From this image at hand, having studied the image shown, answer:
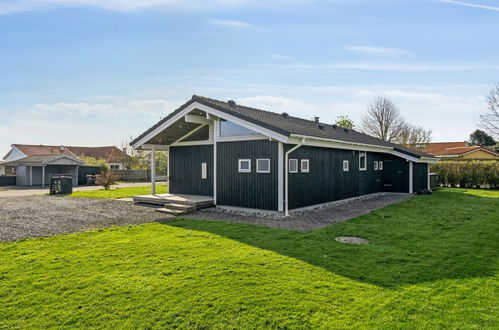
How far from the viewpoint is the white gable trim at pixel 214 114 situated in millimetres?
9703

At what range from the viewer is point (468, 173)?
21.0 meters

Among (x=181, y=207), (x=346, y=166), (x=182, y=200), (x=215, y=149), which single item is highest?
(x=215, y=149)

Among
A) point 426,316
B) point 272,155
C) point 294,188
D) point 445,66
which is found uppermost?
point 445,66

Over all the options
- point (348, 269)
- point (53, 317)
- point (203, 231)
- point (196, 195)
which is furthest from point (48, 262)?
point (196, 195)

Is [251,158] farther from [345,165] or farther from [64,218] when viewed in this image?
[64,218]

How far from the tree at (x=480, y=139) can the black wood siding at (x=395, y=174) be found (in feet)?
123

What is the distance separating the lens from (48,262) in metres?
5.28

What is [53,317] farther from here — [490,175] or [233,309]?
[490,175]

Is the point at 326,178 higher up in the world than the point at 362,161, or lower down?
lower down

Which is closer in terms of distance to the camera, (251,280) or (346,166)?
(251,280)

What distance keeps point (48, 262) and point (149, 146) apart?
30.3 ft

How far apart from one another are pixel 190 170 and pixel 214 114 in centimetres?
327

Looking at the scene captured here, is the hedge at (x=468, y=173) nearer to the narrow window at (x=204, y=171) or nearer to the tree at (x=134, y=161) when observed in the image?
the narrow window at (x=204, y=171)


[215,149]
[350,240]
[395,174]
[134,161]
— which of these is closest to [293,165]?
[215,149]
